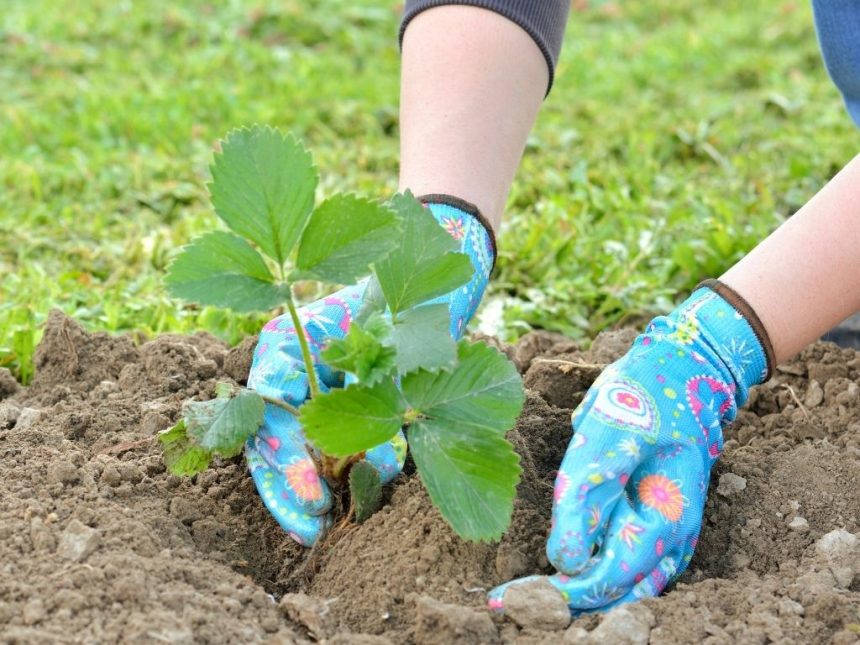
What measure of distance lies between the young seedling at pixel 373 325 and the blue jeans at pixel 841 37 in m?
1.00

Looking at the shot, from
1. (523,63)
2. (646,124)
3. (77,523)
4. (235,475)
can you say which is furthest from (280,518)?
(646,124)

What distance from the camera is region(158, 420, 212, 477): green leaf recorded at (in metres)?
1.42

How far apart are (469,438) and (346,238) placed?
0.27 metres

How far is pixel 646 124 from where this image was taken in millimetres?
3695

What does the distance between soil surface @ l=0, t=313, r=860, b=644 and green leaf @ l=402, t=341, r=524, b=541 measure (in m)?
0.12

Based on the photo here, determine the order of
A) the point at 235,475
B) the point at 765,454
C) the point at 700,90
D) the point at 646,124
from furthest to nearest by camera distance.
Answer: the point at 700,90
the point at 646,124
the point at 765,454
the point at 235,475

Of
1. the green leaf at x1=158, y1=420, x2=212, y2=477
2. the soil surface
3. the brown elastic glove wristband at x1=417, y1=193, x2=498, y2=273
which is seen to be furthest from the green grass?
the green leaf at x1=158, y1=420, x2=212, y2=477

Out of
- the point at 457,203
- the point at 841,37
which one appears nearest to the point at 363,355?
the point at 457,203

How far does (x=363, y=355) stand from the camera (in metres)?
1.25

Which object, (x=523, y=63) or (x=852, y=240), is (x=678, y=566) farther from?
(x=523, y=63)

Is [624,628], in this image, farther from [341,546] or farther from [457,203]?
[457,203]

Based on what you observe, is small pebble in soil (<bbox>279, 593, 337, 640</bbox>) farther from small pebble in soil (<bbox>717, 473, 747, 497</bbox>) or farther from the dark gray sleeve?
the dark gray sleeve

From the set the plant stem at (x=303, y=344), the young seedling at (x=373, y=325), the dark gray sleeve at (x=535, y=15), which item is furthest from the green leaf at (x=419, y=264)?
the dark gray sleeve at (x=535, y=15)

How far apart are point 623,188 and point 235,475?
5.94 ft
